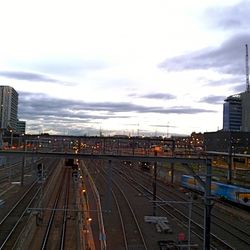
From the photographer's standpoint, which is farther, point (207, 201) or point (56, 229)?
point (56, 229)

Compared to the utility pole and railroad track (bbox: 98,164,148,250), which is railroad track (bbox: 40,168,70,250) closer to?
railroad track (bbox: 98,164,148,250)

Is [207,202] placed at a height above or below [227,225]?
above

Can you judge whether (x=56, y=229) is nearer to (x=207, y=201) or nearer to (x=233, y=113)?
(x=207, y=201)

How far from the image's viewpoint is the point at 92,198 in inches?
1553

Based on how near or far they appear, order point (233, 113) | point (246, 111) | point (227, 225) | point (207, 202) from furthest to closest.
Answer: point (233, 113) → point (246, 111) → point (227, 225) → point (207, 202)

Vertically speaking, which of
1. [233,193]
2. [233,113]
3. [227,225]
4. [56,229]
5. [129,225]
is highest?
[233,113]

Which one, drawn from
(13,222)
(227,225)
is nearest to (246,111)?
(227,225)

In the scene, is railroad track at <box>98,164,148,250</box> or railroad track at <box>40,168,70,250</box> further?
railroad track at <box>40,168,70,250</box>

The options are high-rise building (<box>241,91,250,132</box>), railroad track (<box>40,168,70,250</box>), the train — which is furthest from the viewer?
high-rise building (<box>241,91,250,132</box>)

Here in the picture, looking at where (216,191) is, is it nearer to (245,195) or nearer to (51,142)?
(245,195)

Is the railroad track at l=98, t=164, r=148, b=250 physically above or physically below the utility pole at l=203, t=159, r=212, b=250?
below

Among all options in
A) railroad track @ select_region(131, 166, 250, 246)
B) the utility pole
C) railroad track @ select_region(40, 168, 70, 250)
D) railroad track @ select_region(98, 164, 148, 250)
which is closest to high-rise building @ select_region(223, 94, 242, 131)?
railroad track @ select_region(98, 164, 148, 250)

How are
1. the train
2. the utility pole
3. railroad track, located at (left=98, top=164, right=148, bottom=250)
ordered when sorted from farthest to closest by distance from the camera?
the train < railroad track, located at (left=98, top=164, right=148, bottom=250) < the utility pole

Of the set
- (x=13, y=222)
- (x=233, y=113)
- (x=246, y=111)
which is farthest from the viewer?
(x=233, y=113)
